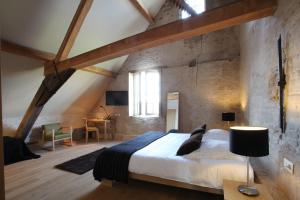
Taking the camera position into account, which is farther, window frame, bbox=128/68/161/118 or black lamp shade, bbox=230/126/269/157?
window frame, bbox=128/68/161/118

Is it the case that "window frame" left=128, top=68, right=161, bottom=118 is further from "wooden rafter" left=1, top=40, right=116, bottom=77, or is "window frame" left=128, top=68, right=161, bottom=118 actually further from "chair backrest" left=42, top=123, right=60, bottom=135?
"wooden rafter" left=1, top=40, right=116, bottom=77

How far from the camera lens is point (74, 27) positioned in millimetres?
A: 3664

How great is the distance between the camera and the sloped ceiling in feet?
10.4

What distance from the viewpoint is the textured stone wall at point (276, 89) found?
157 cm

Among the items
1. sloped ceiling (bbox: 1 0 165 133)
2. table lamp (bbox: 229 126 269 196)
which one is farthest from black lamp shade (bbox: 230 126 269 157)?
sloped ceiling (bbox: 1 0 165 133)

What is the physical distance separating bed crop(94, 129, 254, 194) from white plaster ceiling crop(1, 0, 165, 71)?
2.93 m

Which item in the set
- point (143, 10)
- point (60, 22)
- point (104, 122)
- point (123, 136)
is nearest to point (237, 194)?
point (60, 22)

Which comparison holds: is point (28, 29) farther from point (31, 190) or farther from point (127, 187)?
point (127, 187)

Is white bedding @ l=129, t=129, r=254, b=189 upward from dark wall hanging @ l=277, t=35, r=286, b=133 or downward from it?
downward

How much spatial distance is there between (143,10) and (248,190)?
196 inches

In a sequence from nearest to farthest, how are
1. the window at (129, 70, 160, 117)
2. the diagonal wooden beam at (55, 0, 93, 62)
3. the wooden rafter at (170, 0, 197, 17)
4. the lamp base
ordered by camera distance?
the lamp base
the wooden rafter at (170, 0, 197, 17)
the diagonal wooden beam at (55, 0, 93, 62)
the window at (129, 70, 160, 117)

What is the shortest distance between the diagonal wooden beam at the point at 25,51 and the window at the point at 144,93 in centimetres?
297

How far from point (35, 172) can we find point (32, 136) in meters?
2.22

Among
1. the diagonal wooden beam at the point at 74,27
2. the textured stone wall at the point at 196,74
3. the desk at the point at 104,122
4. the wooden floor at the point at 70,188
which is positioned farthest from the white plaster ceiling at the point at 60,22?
the desk at the point at 104,122
